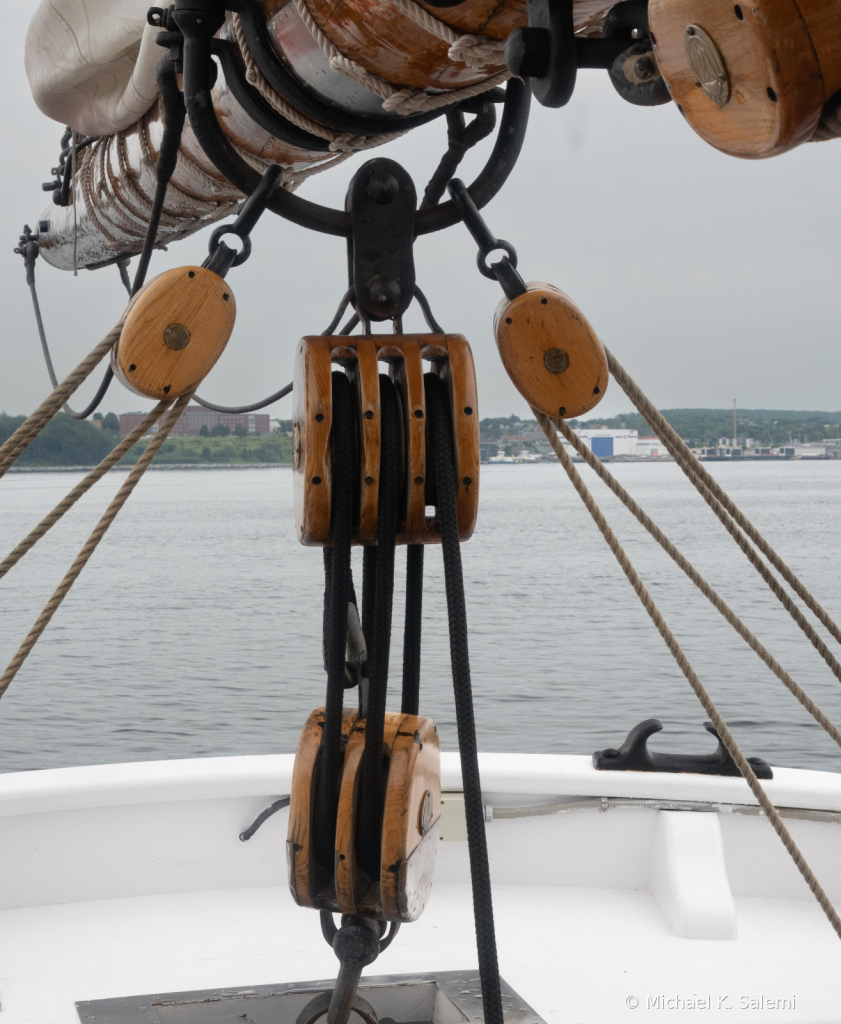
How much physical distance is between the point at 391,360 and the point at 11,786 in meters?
1.43

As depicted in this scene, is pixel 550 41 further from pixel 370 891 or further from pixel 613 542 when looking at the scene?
pixel 370 891

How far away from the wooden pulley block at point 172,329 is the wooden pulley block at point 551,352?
10.5 inches

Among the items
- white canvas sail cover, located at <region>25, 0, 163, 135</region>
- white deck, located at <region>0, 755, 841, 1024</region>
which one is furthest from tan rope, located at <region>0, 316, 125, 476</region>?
white deck, located at <region>0, 755, 841, 1024</region>

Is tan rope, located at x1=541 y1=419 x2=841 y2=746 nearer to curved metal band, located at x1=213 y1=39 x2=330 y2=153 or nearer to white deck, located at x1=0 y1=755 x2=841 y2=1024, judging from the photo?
curved metal band, located at x1=213 y1=39 x2=330 y2=153

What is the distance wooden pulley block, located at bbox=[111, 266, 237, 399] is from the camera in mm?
979

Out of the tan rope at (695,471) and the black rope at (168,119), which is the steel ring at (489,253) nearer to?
the tan rope at (695,471)

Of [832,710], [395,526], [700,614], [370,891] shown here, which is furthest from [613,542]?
[700,614]

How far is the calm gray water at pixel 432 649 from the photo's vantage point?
793 cm

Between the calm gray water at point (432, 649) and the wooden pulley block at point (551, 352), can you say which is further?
the calm gray water at point (432, 649)

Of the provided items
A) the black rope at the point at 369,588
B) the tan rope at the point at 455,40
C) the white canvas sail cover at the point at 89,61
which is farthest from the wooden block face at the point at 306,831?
the white canvas sail cover at the point at 89,61

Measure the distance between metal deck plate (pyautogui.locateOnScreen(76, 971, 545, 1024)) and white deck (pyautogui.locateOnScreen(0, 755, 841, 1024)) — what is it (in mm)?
145

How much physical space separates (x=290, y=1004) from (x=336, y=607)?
34.1 inches

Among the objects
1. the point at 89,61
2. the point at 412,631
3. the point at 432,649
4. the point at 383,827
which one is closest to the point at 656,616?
the point at 412,631

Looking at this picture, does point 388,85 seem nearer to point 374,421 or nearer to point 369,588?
point 374,421
